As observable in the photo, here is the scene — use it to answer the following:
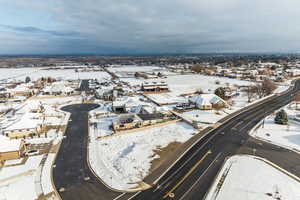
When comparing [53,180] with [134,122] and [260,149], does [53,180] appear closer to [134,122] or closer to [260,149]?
[134,122]

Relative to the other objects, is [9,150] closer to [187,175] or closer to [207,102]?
[187,175]

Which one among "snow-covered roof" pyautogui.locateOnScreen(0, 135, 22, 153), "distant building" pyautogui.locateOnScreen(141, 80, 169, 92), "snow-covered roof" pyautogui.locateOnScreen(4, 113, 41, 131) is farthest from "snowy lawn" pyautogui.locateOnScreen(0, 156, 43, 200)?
"distant building" pyautogui.locateOnScreen(141, 80, 169, 92)

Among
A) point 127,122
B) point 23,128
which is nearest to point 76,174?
point 127,122

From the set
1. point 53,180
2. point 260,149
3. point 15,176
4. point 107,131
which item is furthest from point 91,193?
point 260,149

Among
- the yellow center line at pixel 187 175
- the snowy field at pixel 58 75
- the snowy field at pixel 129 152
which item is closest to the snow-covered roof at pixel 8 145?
the snowy field at pixel 129 152

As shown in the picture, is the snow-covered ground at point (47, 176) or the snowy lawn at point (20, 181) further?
the snow-covered ground at point (47, 176)

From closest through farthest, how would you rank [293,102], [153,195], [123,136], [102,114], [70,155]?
[153,195], [70,155], [123,136], [102,114], [293,102]

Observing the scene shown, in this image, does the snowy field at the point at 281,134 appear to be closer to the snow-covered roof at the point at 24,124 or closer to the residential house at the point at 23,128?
the residential house at the point at 23,128
